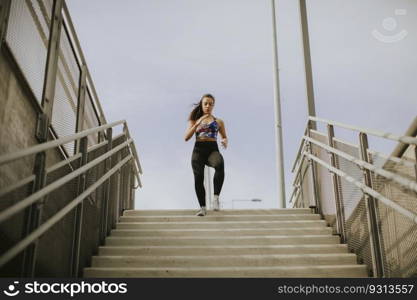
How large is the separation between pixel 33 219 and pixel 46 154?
56 cm

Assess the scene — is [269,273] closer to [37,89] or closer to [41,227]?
[41,227]

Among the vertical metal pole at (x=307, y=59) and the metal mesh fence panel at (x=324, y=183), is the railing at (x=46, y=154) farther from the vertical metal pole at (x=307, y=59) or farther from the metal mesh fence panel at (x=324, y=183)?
the vertical metal pole at (x=307, y=59)

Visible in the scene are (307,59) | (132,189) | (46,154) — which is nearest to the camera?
(46,154)

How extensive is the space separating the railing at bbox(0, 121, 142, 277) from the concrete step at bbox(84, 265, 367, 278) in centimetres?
33

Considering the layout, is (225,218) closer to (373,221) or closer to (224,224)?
(224,224)

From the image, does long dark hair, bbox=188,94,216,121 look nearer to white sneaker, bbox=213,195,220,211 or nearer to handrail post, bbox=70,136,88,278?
white sneaker, bbox=213,195,220,211

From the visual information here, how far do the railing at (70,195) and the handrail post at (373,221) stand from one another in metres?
2.42

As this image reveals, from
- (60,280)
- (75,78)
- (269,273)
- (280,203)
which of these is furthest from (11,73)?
A: (280,203)

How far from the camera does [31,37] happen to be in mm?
4793

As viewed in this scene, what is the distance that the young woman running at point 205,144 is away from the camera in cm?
693

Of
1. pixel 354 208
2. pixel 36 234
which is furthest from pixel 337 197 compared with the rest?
pixel 36 234

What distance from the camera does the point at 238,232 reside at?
641 cm

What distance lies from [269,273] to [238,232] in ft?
4.26

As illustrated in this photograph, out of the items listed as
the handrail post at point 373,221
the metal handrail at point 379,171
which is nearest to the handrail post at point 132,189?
the metal handrail at point 379,171
